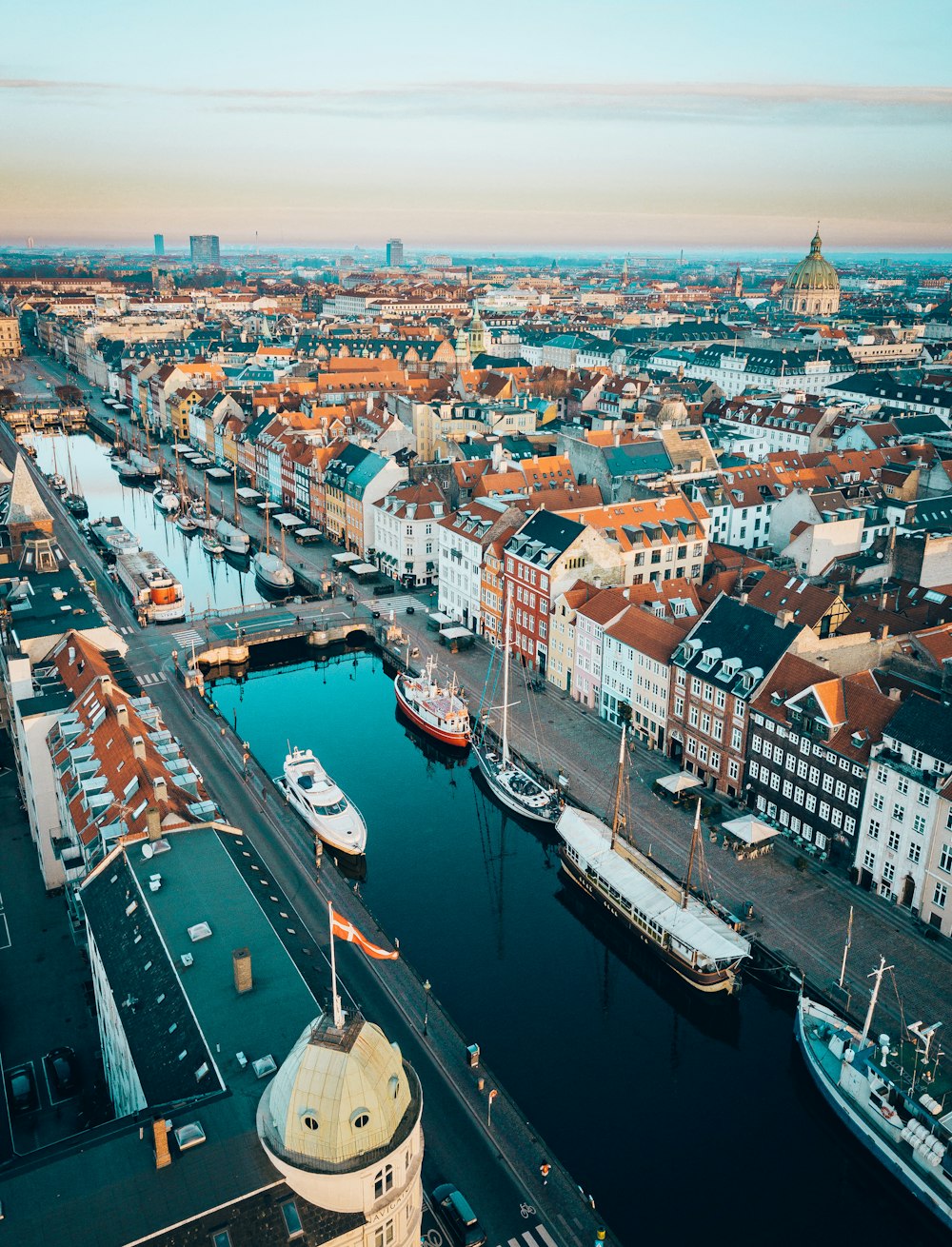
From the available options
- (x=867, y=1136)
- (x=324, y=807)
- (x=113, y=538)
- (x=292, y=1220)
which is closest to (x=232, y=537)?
(x=113, y=538)

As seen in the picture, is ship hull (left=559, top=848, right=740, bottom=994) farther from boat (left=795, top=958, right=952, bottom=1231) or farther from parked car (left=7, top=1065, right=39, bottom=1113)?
parked car (left=7, top=1065, right=39, bottom=1113)

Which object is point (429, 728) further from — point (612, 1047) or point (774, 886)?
point (612, 1047)

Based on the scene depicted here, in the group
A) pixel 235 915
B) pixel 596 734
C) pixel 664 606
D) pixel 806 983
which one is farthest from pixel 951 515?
pixel 235 915

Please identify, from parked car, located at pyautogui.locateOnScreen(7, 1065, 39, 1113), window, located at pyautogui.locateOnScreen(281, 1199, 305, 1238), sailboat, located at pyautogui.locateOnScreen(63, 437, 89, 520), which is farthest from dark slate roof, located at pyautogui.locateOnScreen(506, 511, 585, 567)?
sailboat, located at pyautogui.locateOnScreen(63, 437, 89, 520)

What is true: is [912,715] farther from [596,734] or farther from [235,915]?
[235,915]

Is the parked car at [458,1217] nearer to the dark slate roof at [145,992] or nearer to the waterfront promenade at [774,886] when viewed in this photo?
the dark slate roof at [145,992]

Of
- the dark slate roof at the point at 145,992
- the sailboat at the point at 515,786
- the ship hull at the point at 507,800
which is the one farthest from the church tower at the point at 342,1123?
the sailboat at the point at 515,786
